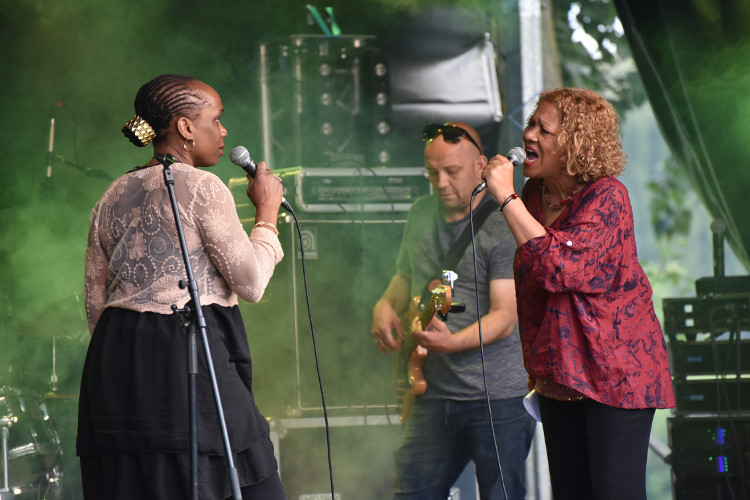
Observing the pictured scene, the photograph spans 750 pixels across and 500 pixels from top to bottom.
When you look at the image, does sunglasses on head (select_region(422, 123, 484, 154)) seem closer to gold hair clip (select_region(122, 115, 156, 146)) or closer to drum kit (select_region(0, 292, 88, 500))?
gold hair clip (select_region(122, 115, 156, 146))

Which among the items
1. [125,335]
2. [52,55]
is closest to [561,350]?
[125,335]

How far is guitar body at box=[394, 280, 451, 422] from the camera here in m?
3.11

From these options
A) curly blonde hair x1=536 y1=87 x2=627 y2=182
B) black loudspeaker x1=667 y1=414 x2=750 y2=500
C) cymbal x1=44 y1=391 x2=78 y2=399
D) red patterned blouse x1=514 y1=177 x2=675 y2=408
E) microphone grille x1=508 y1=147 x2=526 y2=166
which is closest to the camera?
red patterned blouse x1=514 y1=177 x2=675 y2=408

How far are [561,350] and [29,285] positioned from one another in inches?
136

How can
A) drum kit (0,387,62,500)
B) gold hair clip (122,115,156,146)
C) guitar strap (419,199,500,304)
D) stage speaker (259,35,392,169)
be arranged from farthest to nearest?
stage speaker (259,35,392,169)
drum kit (0,387,62,500)
guitar strap (419,199,500,304)
gold hair clip (122,115,156,146)

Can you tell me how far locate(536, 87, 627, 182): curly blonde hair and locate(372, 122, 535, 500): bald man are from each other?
42.6 inches

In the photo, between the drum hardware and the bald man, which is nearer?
the bald man

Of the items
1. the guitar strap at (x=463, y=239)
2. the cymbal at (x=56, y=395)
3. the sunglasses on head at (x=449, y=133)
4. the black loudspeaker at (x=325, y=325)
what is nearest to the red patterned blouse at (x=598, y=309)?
the guitar strap at (x=463, y=239)

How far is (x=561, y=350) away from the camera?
2100mm

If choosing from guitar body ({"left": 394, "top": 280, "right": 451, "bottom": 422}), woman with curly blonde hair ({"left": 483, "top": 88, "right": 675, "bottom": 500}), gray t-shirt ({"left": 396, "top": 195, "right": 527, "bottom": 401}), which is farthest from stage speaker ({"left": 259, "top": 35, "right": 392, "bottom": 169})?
woman with curly blonde hair ({"left": 483, "top": 88, "right": 675, "bottom": 500})

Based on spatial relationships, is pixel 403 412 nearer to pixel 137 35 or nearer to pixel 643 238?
pixel 137 35

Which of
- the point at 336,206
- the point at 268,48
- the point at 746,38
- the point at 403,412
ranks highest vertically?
the point at 268,48

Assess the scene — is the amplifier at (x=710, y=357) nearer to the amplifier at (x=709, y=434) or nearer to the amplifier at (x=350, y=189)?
the amplifier at (x=709, y=434)

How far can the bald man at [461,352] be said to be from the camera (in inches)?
126
